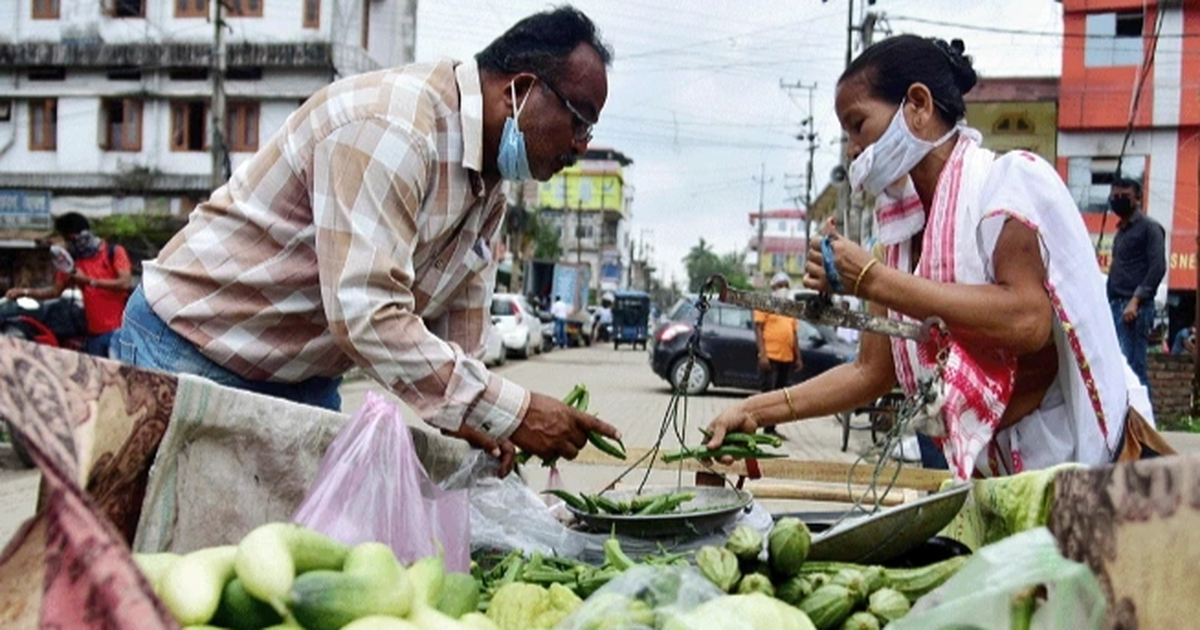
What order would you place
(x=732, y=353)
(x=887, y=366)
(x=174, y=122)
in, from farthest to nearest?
(x=174, y=122) < (x=732, y=353) < (x=887, y=366)

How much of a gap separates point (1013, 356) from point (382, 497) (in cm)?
147

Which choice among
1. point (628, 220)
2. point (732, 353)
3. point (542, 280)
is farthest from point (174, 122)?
point (628, 220)

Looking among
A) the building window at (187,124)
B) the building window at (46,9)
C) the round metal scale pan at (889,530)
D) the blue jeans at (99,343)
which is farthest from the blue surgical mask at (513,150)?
the building window at (46,9)

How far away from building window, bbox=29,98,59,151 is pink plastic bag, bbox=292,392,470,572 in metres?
34.8

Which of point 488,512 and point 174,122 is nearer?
point 488,512

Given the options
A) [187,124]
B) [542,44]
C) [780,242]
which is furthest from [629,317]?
[780,242]

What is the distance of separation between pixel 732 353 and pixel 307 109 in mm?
13301

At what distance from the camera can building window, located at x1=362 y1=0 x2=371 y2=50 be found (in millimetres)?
30750

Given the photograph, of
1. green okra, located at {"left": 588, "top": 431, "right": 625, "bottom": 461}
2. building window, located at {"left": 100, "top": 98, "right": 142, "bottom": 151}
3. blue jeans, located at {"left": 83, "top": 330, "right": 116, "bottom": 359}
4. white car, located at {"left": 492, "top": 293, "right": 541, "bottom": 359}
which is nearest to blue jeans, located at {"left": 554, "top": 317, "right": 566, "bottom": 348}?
white car, located at {"left": 492, "top": 293, "right": 541, "bottom": 359}

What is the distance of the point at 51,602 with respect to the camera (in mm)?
1019

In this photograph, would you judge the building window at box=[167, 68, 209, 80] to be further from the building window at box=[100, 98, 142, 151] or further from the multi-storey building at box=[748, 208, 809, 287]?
the multi-storey building at box=[748, 208, 809, 287]

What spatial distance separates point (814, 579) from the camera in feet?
5.12

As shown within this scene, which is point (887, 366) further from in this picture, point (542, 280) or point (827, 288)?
point (542, 280)

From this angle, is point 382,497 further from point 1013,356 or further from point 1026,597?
point 1013,356
